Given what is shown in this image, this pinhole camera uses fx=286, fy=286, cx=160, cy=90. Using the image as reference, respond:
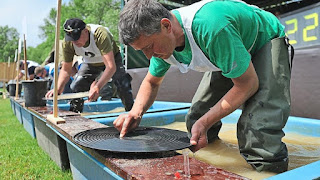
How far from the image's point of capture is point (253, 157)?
134cm

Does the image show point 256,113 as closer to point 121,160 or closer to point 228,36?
point 228,36

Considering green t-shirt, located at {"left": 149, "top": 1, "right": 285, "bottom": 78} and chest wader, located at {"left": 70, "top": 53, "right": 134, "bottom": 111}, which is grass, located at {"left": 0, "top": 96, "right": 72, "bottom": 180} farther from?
green t-shirt, located at {"left": 149, "top": 1, "right": 285, "bottom": 78}

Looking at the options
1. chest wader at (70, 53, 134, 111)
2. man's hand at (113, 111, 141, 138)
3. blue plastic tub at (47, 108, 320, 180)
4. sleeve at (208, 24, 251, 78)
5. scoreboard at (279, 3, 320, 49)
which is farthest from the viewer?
scoreboard at (279, 3, 320, 49)

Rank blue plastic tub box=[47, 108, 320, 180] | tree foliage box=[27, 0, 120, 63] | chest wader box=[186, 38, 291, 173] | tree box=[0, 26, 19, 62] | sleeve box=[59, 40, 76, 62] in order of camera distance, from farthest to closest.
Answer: tree box=[0, 26, 19, 62] < tree foliage box=[27, 0, 120, 63] < sleeve box=[59, 40, 76, 62] < chest wader box=[186, 38, 291, 173] < blue plastic tub box=[47, 108, 320, 180]

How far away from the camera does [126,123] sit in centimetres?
143

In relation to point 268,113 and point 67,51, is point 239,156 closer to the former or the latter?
point 268,113

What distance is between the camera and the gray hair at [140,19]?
1068 mm

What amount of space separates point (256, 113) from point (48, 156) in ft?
6.18

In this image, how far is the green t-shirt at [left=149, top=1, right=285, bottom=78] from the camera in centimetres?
106

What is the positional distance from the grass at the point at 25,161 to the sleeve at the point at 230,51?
1.39 metres

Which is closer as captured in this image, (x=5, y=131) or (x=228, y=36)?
(x=228, y=36)

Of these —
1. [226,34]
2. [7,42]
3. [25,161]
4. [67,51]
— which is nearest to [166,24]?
[226,34]

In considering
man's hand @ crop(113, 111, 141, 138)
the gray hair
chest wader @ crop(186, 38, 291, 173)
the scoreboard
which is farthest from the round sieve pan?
the scoreboard

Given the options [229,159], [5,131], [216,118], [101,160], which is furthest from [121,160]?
[5,131]
